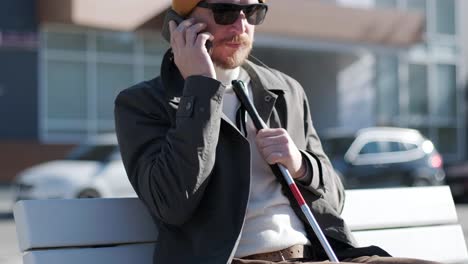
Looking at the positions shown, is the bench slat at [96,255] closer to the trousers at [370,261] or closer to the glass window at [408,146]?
the trousers at [370,261]

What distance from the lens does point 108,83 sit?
78.9ft

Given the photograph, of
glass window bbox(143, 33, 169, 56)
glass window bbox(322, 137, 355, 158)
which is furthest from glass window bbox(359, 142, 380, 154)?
glass window bbox(143, 33, 169, 56)

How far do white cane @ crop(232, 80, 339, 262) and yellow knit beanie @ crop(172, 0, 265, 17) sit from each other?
0.33m

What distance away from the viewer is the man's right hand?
9.95 feet

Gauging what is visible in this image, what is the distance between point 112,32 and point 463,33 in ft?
41.8

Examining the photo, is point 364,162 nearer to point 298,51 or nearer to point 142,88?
point 298,51

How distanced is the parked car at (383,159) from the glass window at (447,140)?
11504 millimetres

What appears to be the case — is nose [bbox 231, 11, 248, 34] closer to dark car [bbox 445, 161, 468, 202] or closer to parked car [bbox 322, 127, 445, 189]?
parked car [bbox 322, 127, 445, 189]

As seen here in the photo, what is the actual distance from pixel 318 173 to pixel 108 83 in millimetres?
21162

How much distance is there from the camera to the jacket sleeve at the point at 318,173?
10.7ft

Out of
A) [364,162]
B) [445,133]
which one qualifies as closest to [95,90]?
[364,162]

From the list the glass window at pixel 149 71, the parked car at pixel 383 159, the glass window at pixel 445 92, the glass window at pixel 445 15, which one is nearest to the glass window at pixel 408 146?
the parked car at pixel 383 159

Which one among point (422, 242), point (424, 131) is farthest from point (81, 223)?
point (424, 131)

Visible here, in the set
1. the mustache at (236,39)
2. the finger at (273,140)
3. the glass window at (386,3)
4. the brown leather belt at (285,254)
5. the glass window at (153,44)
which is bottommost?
the glass window at (153,44)
